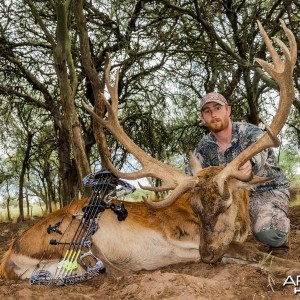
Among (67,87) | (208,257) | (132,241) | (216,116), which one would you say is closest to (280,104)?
(216,116)

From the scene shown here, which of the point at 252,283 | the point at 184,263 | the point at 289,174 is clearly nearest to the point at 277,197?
the point at 184,263

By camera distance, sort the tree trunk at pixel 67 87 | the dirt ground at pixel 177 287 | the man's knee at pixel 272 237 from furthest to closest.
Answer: the tree trunk at pixel 67 87 → the man's knee at pixel 272 237 → the dirt ground at pixel 177 287

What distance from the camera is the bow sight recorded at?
15.5ft

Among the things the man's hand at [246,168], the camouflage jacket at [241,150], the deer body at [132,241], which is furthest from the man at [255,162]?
the deer body at [132,241]

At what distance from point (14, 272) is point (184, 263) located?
1686mm

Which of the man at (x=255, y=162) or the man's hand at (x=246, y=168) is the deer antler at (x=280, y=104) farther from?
the man at (x=255, y=162)

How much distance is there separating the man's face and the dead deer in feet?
2.20

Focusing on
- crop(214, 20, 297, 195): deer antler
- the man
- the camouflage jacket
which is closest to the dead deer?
crop(214, 20, 297, 195): deer antler

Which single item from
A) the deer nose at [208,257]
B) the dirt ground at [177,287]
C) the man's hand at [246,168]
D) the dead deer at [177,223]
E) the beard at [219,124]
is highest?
the beard at [219,124]

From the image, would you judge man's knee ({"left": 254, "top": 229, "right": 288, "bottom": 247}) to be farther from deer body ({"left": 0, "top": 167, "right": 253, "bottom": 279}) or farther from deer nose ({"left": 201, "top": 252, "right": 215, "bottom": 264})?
deer nose ({"left": 201, "top": 252, "right": 215, "bottom": 264})

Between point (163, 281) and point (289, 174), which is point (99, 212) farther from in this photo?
point (289, 174)

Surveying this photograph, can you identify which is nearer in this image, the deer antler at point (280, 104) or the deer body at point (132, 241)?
the deer antler at point (280, 104)

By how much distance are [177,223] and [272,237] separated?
Result: 101 centimetres

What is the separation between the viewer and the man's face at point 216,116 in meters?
5.78
